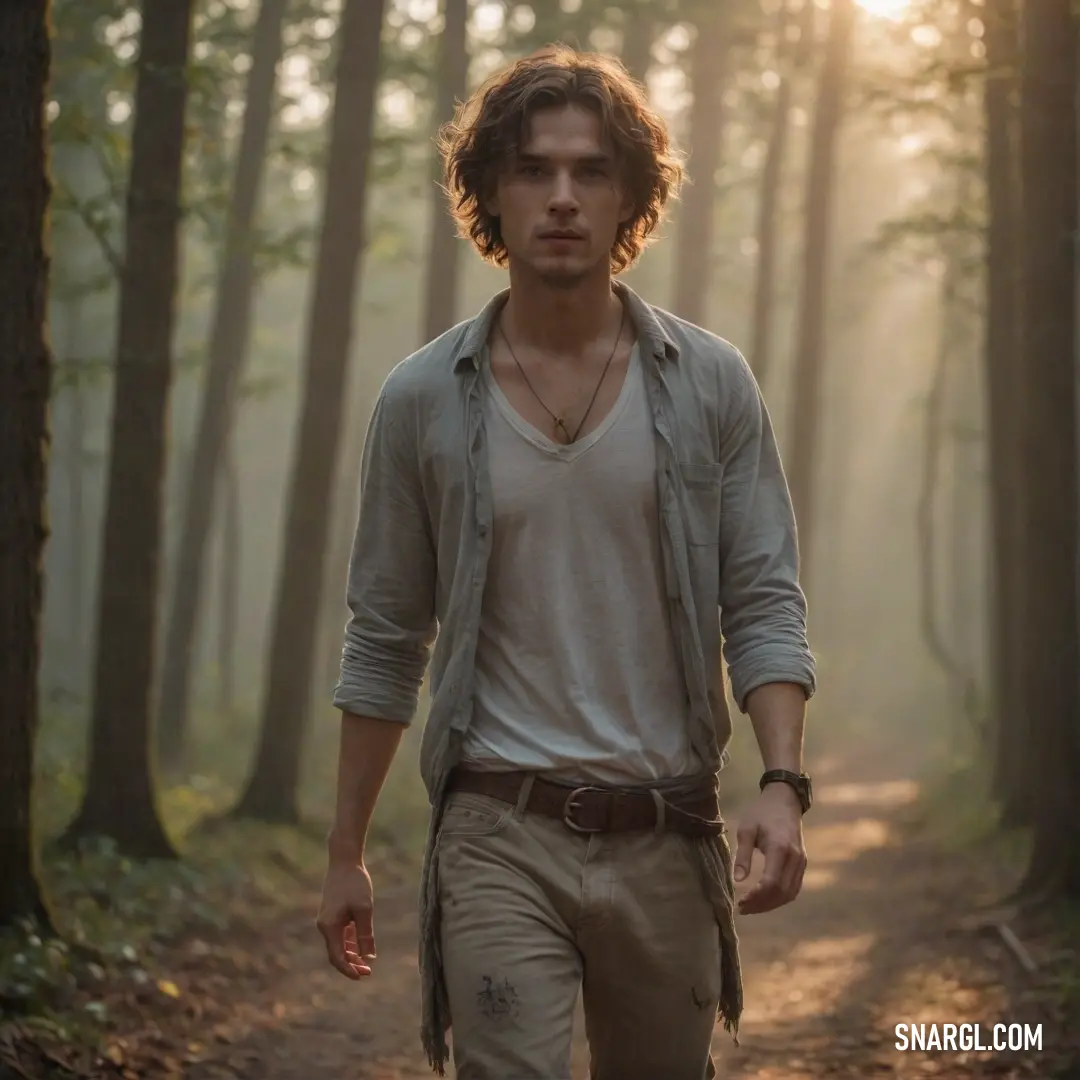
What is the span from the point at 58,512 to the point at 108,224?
3403 cm

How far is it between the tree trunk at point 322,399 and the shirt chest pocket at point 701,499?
437 inches

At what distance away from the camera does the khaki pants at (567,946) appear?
3.49 meters

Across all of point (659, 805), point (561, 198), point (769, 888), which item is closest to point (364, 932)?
point (659, 805)

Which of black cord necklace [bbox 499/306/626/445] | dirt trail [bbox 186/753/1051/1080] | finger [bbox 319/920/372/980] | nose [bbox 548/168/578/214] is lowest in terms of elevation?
dirt trail [bbox 186/753/1051/1080]

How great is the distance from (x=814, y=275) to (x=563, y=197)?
20.5m

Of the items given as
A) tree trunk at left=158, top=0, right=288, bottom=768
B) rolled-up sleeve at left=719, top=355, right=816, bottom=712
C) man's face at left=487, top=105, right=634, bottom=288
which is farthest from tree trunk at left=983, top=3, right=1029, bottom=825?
man's face at left=487, top=105, right=634, bottom=288

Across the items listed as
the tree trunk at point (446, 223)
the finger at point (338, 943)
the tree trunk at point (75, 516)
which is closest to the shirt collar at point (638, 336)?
the finger at point (338, 943)

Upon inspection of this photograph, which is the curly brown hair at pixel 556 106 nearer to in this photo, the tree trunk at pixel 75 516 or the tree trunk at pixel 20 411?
the tree trunk at pixel 20 411

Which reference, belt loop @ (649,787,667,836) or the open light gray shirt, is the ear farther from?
belt loop @ (649,787,667,836)

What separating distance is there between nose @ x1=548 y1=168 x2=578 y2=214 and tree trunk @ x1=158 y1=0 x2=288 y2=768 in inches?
627

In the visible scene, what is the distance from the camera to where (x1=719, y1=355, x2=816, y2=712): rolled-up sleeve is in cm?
369

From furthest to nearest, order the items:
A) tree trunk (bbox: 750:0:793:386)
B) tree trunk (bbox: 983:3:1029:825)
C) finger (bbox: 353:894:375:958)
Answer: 1. tree trunk (bbox: 750:0:793:386)
2. tree trunk (bbox: 983:3:1029:825)
3. finger (bbox: 353:894:375:958)

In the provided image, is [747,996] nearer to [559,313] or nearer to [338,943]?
[338,943]

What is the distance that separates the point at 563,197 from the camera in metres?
3.79
